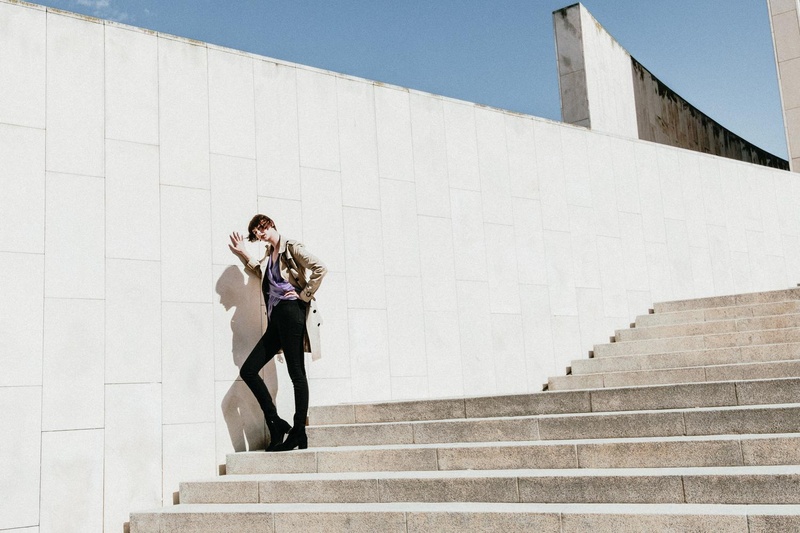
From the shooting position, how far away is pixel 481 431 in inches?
244

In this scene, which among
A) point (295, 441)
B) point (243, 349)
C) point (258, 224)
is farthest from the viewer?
point (243, 349)

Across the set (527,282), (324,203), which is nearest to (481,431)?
(324,203)

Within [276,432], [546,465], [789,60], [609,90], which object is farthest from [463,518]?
[789,60]

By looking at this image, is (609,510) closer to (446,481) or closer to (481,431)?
(446,481)

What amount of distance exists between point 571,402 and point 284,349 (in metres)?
2.26

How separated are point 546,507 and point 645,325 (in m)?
5.72

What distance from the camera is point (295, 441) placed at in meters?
6.55

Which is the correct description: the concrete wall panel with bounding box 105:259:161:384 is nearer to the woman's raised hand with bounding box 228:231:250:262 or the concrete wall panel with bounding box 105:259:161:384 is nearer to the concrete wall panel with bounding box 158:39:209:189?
the woman's raised hand with bounding box 228:231:250:262

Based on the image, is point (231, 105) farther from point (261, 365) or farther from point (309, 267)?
point (261, 365)

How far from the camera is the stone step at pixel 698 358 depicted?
24.3 ft

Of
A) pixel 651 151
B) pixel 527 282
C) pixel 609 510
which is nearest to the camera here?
pixel 609 510

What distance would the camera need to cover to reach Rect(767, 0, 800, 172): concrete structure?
52.7 ft

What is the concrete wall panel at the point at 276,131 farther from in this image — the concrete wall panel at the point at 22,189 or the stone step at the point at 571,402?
the stone step at the point at 571,402

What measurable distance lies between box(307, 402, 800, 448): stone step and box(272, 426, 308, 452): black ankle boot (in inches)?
11.7
